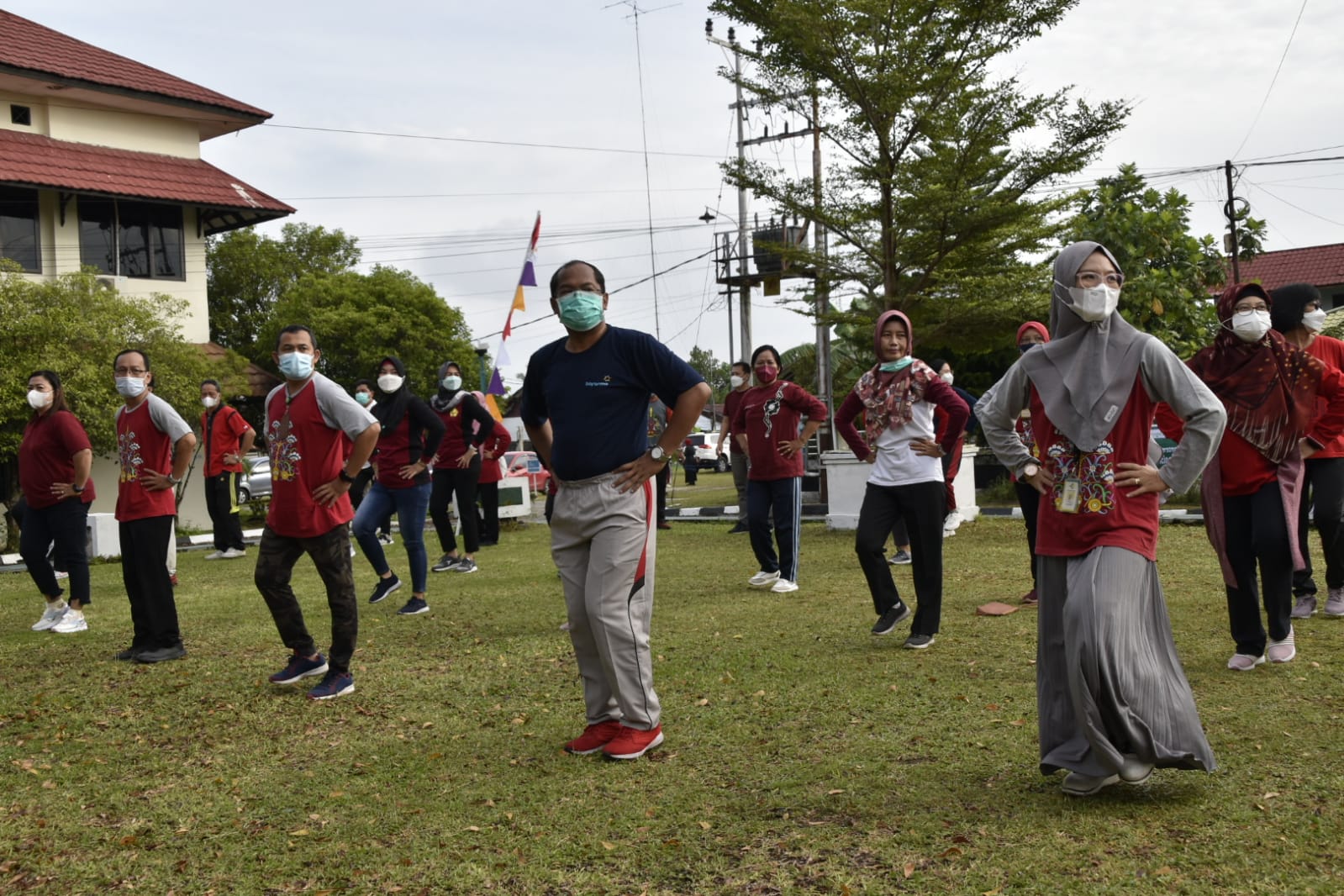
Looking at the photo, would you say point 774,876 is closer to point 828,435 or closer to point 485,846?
point 485,846

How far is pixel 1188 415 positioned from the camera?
14.7 ft

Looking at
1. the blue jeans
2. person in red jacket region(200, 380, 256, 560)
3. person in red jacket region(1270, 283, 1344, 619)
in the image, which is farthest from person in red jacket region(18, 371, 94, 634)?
person in red jacket region(1270, 283, 1344, 619)

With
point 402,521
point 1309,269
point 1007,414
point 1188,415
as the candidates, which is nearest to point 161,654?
point 402,521

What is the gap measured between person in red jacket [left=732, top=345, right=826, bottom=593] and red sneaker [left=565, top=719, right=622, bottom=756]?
16.8 feet

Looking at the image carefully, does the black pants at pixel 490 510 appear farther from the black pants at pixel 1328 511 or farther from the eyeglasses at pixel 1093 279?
the eyeglasses at pixel 1093 279

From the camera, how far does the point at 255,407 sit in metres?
32.3

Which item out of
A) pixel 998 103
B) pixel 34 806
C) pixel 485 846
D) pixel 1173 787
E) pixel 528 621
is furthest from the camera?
pixel 998 103

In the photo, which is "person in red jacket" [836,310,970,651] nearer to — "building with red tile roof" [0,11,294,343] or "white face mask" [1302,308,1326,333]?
"white face mask" [1302,308,1326,333]

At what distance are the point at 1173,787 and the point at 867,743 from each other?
1.34 m

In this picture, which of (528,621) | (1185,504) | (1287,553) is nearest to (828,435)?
(1185,504)

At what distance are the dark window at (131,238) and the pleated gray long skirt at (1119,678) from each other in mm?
26511

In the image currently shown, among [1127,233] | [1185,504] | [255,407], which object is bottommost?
[1185,504]

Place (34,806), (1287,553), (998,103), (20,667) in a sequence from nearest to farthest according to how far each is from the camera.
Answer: (34,806), (1287,553), (20,667), (998,103)

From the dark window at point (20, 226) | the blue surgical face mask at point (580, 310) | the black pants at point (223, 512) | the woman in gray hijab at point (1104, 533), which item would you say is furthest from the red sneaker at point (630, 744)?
the dark window at point (20, 226)
